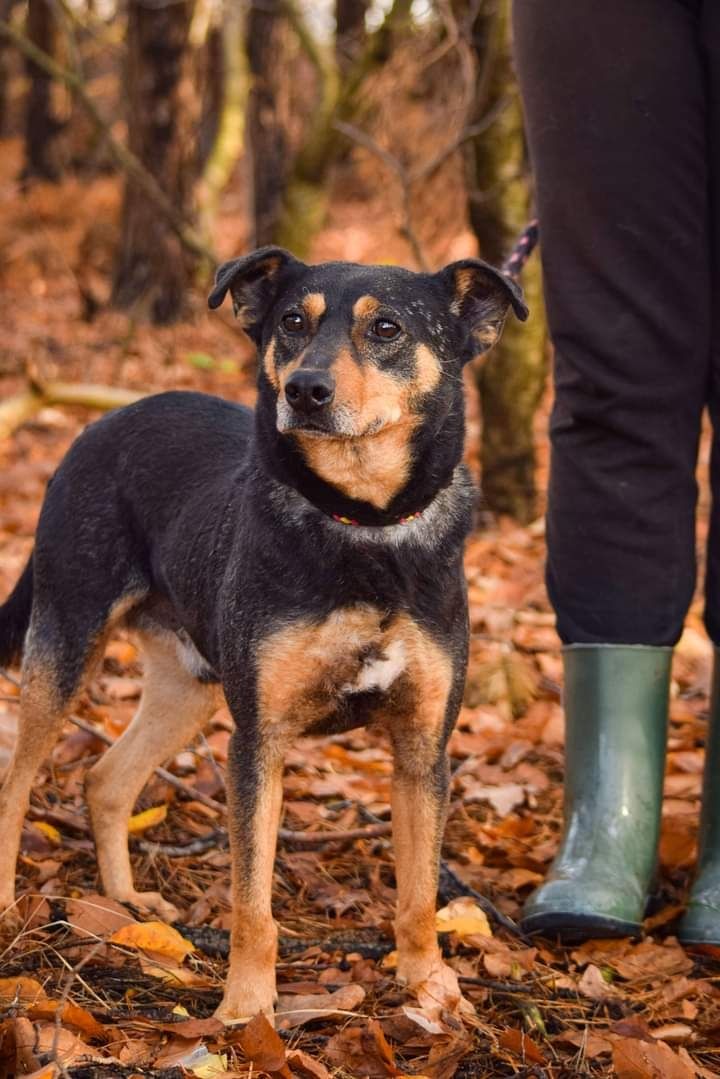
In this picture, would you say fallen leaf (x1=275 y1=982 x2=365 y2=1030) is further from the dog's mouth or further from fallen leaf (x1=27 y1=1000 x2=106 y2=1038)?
the dog's mouth

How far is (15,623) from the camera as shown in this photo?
13.4ft

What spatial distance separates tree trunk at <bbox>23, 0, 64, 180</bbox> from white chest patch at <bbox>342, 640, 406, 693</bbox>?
22.0 meters

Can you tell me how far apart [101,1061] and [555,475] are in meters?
2.21

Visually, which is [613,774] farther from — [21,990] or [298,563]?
[21,990]

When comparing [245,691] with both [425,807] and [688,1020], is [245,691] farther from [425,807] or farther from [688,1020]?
[688,1020]

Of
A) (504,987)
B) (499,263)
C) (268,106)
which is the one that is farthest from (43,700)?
(268,106)

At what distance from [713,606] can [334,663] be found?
1300 mm

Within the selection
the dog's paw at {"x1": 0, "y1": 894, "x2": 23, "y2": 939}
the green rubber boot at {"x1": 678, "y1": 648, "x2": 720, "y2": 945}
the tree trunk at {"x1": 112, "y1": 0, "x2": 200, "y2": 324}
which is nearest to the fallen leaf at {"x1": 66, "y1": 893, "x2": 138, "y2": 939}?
the dog's paw at {"x1": 0, "y1": 894, "x2": 23, "y2": 939}

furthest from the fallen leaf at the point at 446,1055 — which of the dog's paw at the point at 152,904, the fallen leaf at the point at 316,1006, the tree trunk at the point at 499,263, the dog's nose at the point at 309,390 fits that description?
the tree trunk at the point at 499,263

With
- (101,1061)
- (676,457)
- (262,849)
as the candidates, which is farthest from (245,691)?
(676,457)

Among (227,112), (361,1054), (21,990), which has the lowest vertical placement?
(361,1054)

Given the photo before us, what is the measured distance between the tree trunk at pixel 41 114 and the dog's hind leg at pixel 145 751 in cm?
2096

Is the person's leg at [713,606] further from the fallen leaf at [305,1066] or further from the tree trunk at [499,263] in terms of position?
the tree trunk at [499,263]

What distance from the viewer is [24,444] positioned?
9.09m
